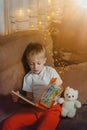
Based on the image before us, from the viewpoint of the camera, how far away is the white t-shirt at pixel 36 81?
195 centimetres

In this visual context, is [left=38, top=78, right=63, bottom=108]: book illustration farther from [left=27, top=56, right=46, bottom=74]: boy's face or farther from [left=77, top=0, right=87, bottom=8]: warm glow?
[left=77, top=0, right=87, bottom=8]: warm glow

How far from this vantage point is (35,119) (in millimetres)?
1857

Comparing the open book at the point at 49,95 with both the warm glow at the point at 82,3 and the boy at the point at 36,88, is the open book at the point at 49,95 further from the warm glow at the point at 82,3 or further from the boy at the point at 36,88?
the warm glow at the point at 82,3

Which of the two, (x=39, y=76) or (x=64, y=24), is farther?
(x=64, y=24)

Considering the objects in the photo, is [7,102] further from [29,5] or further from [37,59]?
[29,5]

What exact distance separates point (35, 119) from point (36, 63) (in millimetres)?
358

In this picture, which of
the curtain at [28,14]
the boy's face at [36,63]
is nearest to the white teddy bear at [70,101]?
the boy's face at [36,63]

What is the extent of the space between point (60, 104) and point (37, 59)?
13.4 inches

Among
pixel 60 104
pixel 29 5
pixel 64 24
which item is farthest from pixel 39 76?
pixel 29 5

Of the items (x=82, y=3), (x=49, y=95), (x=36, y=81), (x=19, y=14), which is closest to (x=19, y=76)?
(x=36, y=81)

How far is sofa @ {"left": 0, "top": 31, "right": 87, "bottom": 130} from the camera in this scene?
72.5 inches

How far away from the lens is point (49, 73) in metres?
2.00

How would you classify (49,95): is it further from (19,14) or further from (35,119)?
(19,14)

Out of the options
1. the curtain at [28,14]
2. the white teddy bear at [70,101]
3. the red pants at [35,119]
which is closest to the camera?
the red pants at [35,119]
